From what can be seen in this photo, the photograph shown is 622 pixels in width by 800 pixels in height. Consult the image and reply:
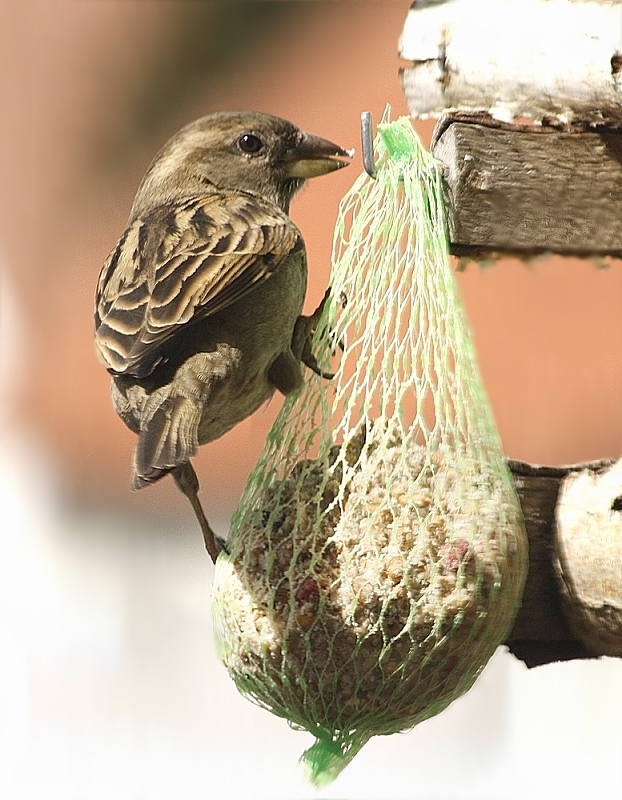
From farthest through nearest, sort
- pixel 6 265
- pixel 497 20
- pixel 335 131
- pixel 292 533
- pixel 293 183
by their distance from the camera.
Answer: pixel 6 265 → pixel 335 131 → pixel 293 183 → pixel 497 20 → pixel 292 533

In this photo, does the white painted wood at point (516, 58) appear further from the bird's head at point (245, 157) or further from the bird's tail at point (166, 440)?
the bird's tail at point (166, 440)

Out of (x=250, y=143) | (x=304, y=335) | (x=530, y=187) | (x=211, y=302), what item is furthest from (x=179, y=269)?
(x=530, y=187)

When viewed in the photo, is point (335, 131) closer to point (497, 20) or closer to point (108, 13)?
point (108, 13)

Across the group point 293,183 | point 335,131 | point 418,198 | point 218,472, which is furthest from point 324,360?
point 218,472

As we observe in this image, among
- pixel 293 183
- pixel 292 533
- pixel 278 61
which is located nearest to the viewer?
pixel 292 533

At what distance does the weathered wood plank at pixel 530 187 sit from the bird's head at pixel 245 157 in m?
0.53

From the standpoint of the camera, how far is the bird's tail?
1982 millimetres

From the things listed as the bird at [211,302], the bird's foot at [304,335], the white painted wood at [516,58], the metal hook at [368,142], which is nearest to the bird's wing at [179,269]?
the bird at [211,302]

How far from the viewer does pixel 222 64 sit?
3723 mm

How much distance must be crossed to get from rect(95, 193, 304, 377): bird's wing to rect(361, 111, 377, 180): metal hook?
0.93 ft

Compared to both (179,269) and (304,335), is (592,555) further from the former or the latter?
(179,269)

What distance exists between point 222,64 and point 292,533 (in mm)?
2250

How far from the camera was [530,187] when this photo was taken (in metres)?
2.04

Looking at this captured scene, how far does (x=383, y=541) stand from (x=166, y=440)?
45cm
